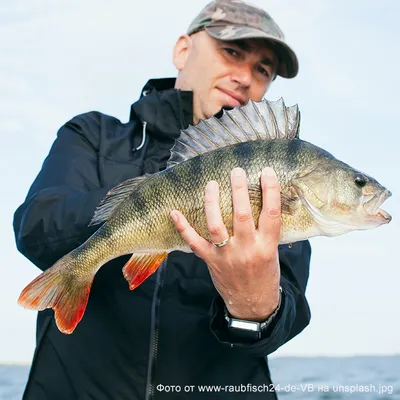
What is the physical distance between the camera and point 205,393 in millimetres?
3037

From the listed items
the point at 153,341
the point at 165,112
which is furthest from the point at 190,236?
the point at 165,112

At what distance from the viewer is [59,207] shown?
2.95 m

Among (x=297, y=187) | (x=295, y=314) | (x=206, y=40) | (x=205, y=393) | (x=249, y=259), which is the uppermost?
(x=206, y=40)

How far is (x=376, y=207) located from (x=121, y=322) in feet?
4.52

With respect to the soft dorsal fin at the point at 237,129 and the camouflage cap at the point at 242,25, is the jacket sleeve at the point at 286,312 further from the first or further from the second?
the camouflage cap at the point at 242,25

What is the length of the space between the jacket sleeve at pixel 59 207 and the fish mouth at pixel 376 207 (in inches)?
48.7

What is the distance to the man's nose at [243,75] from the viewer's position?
3.88 meters

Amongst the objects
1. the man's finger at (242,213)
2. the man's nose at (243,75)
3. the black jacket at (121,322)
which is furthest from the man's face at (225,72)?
the man's finger at (242,213)

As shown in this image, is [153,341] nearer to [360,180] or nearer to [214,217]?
[214,217]

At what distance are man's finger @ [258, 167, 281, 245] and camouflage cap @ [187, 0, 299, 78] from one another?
5.25 feet

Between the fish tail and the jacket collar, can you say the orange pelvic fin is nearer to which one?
the fish tail

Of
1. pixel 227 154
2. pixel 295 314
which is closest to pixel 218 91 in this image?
pixel 227 154

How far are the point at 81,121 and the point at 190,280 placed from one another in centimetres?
115

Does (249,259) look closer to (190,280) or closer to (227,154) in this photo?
(227,154)
